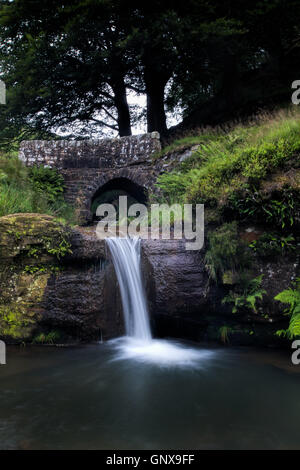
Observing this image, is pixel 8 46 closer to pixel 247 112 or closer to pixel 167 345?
pixel 247 112

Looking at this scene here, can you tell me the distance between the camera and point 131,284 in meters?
5.79

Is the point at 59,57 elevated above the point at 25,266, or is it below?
above

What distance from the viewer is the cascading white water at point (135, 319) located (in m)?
4.84

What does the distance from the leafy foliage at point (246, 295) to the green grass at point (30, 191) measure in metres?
4.19

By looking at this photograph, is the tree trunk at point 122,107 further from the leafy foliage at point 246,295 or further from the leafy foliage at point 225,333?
the leafy foliage at point 225,333

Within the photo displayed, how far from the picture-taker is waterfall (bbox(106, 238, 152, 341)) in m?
5.60

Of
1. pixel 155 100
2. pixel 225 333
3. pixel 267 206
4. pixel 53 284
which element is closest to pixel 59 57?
pixel 155 100

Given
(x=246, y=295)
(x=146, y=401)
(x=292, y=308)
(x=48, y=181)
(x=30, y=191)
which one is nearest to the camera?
(x=146, y=401)

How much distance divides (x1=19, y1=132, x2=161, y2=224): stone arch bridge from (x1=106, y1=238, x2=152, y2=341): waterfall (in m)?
5.22

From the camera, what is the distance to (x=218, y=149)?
27.7 ft

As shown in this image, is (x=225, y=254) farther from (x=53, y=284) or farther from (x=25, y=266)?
(x=25, y=266)

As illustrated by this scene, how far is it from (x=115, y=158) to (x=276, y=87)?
6457 millimetres

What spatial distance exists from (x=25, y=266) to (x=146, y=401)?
128 inches

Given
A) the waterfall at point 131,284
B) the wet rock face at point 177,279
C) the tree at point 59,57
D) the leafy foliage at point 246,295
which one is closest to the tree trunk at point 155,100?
the tree at point 59,57
